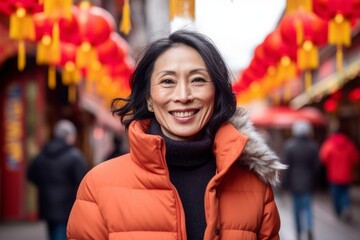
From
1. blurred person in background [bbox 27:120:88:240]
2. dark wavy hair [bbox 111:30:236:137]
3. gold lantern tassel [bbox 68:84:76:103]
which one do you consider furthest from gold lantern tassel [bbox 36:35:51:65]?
gold lantern tassel [bbox 68:84:76:103]

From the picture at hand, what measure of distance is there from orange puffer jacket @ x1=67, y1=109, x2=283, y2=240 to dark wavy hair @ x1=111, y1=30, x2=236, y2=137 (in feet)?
0.23

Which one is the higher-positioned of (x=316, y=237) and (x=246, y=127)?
(x=246, y=127)

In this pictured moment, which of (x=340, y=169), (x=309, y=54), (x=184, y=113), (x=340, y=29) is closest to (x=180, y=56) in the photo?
(x=184, y=113)

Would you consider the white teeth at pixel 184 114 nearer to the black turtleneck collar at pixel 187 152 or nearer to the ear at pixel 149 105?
the black turtleneck collar at pixel 187 152

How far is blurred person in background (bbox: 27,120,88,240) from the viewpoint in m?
7.23

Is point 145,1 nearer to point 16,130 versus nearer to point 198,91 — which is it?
point 16,130

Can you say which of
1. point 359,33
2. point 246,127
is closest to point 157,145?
point 246,127

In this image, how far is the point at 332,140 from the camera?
1291cm

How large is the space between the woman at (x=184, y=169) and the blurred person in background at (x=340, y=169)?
32.6ft

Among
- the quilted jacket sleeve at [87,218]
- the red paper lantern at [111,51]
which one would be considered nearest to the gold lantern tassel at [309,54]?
the red paper lantern at [111,51]

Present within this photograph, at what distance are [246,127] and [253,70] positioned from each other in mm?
9303

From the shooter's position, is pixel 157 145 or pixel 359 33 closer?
pixel 157 145

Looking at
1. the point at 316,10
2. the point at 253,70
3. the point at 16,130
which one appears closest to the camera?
the point at 316,10

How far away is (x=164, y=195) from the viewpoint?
2.56m
